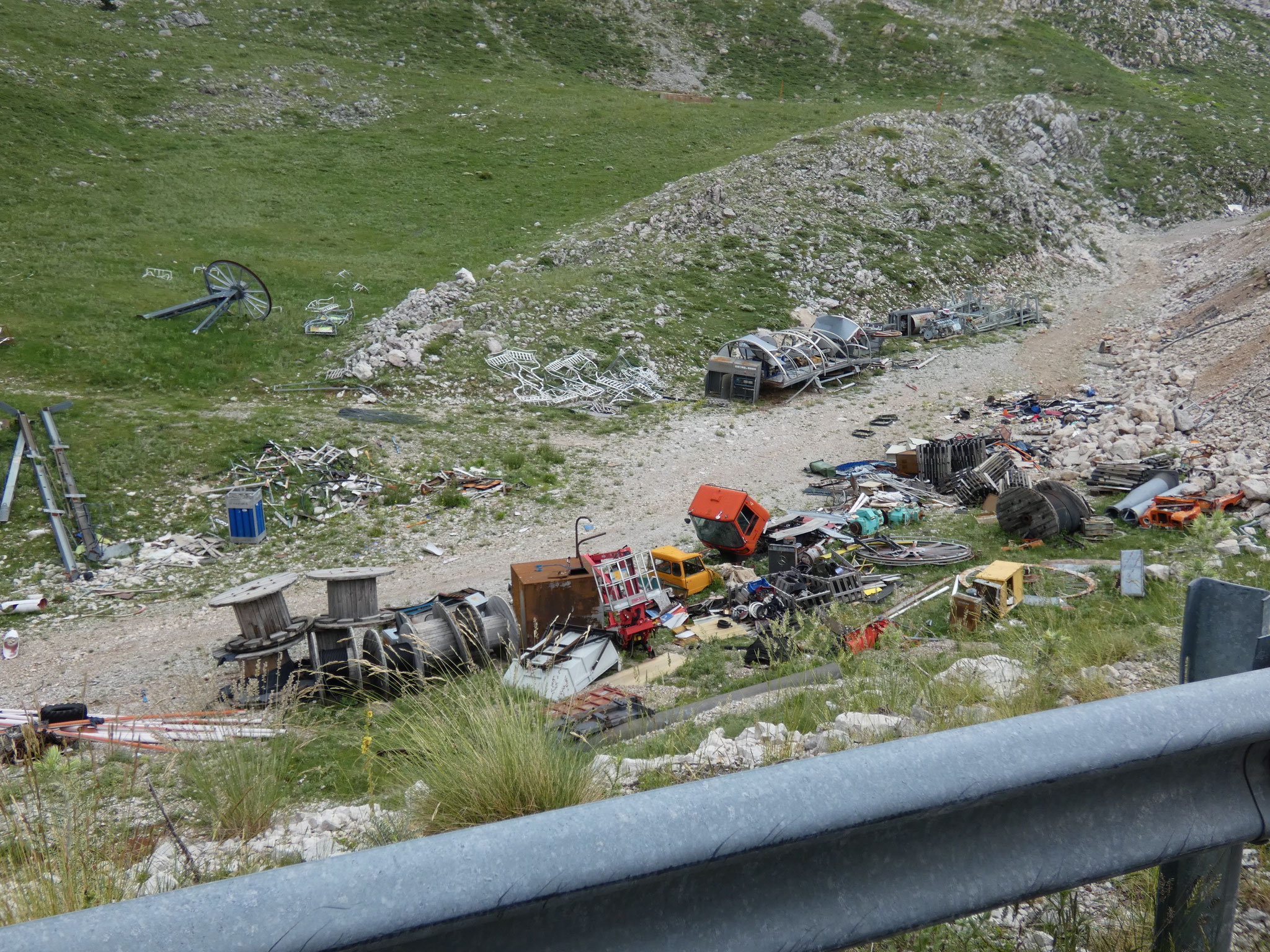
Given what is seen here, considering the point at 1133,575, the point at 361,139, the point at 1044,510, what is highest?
the point at 361,139

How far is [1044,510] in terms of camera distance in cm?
1302

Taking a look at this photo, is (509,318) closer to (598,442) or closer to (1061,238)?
(598,442)

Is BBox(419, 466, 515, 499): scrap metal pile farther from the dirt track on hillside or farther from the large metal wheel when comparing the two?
the large metal wheel

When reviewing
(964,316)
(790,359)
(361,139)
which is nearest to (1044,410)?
(790,359)

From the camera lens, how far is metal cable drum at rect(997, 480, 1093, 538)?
512 inches

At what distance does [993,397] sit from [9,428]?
22917mm

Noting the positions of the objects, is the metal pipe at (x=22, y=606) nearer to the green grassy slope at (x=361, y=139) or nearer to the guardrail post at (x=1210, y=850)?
the green grassy slope at (x=361, y=139)

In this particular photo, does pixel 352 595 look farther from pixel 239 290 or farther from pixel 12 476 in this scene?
pixel 239 290

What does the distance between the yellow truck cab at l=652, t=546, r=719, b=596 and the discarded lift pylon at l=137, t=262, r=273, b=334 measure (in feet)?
54.1

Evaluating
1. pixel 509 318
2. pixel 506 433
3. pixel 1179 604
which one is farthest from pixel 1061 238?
pixel 1179 604

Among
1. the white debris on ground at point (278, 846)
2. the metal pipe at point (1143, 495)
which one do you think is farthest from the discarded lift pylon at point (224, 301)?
the white debris on ground at point (278, 846)

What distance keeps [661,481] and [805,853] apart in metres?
16.0

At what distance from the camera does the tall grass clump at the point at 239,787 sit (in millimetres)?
4199

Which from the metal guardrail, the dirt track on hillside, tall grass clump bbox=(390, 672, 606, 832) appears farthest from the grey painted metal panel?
the metal guardrail
